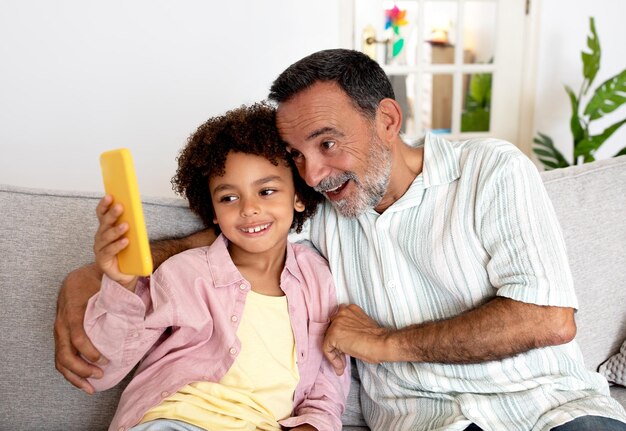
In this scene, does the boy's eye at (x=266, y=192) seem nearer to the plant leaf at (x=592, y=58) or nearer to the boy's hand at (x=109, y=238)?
the boy's hand at (x=109, y=238)

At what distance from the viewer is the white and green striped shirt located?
1.40m

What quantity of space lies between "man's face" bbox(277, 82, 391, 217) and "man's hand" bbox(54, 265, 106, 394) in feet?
1.84

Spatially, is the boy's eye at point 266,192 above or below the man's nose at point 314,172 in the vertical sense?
below

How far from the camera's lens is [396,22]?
12.1 ft

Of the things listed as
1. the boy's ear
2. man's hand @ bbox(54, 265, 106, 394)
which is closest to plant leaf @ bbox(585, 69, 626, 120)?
the boy's ear

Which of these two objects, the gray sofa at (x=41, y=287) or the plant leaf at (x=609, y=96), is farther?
the plant leaf at (x=609, y=96)

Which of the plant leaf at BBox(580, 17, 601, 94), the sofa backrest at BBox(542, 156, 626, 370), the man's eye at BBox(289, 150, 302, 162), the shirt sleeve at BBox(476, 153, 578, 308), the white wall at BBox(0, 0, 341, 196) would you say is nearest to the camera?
the shirt sleeve at BBox(476, 153, 578, 308)

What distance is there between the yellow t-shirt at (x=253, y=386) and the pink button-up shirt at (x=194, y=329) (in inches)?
0.9

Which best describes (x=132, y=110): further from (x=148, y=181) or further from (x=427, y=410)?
(x=427, y=410)

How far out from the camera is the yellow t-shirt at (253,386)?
4.50ft

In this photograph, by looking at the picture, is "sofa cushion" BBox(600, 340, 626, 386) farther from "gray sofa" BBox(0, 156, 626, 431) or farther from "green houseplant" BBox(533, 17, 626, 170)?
"green houseplant" BBox(533, 17, 626, 170)

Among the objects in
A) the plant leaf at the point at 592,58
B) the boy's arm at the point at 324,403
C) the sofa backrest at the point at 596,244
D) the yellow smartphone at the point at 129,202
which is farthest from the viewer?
the plant leaf at the point at 592,58

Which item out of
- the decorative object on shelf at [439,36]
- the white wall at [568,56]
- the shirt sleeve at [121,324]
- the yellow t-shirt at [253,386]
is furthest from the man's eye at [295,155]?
the white wall at [568,56]

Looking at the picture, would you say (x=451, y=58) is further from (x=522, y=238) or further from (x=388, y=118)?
(x=522, y=238)
